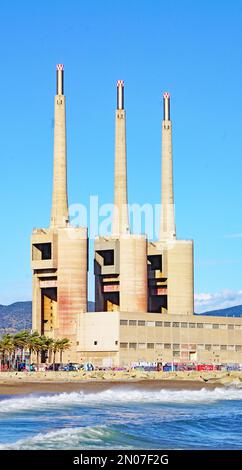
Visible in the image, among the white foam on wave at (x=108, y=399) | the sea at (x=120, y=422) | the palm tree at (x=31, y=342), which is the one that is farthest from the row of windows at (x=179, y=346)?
the sea at (x=120, y=422)

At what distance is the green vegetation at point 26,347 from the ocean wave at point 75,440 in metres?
111

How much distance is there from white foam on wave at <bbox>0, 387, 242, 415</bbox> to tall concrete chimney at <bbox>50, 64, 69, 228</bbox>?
84.5 m

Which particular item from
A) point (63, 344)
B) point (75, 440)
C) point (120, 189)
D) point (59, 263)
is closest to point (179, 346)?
point (63, 344)

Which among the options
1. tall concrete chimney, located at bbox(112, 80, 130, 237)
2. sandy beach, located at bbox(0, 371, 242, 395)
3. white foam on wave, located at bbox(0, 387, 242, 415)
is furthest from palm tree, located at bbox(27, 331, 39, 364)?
white foam on wave, located at bbox(0, 387, 242, 415)

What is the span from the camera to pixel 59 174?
190m

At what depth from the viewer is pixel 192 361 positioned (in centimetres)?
19175

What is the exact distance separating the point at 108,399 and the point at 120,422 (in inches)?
1066

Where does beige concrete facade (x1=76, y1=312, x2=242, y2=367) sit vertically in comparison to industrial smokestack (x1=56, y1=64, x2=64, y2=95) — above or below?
below

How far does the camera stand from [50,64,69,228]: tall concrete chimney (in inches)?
7495

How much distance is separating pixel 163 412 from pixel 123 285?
397 ft

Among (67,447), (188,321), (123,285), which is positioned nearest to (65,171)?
(123,285)

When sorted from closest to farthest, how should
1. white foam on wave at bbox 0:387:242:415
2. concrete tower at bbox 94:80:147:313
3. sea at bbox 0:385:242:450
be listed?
sea at bbox 0:385:242:450
white foam on wave at bbox 0:387:242:415
concrete tower at bbox 94:80:147:313

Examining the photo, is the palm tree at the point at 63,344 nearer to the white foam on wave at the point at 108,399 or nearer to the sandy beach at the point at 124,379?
the sandy beach at the point at 124,379

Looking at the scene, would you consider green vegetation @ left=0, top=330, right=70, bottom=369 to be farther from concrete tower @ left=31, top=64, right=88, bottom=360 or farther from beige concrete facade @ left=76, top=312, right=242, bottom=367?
concrete tower @ left=31, top=64, right=88, bottom=360
